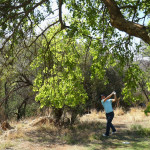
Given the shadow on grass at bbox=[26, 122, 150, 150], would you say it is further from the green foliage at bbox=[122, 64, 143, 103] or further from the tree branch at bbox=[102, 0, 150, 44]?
the tree branch at bbox=[102, 0, 150, 44]

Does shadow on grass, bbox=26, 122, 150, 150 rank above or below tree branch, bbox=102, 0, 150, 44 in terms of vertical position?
below

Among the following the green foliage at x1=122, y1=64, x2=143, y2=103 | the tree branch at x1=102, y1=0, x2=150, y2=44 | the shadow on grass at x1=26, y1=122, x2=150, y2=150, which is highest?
the tree branch at x1=102, y1=0, x2=150, y2=44

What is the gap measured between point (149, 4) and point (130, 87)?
2.42 metres

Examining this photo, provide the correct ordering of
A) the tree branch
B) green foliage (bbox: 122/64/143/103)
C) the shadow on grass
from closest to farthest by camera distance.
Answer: the tree branch
green foliage (bbox: 122/64/143/103)
the shadow on grass

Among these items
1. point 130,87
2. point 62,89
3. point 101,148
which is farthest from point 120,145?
point 62,89

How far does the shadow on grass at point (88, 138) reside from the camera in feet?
24.3

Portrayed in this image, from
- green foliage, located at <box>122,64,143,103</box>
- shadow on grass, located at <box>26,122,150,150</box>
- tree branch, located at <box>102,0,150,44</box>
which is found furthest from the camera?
shadow on grass, located at <box>26,122,150,150</box>

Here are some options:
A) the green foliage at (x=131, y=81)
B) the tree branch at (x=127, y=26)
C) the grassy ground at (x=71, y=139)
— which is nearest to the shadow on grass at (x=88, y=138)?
the grassy ground at (x=71, y=139)

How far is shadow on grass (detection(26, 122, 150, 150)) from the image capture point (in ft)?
24.3

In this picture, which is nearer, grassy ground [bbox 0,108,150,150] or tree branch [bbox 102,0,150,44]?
tree branch [bbox 102,0,150,44]

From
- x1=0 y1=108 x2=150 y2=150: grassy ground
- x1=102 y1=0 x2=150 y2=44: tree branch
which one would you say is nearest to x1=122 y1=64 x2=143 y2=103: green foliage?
x1=0 y1=108 x2=150 y2=150: grassy ground

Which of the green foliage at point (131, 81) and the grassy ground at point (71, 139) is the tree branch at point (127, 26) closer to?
the green foliage at point (131, 81)

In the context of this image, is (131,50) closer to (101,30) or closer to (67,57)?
(101,30)

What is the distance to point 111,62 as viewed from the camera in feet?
22.3
